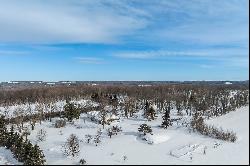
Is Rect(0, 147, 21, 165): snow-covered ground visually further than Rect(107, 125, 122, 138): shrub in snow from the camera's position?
No

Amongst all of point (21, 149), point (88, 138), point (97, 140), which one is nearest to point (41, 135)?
point (88, 138)

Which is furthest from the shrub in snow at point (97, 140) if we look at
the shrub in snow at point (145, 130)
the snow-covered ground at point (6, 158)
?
the snow-covered ground at point (6, 158)

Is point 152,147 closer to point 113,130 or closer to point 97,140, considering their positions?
point 97,140

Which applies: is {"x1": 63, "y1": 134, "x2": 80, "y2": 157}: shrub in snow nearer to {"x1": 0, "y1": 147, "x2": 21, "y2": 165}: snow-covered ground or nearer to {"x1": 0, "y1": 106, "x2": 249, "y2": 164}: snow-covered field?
{"x1": 0, "y1": 106, "x2": 249, "y2": 164}: snow-covered field

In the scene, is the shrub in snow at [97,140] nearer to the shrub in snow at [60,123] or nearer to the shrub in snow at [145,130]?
the shrub in snow at [145,130]

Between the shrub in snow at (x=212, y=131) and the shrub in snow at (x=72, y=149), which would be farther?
the shrub in snow at (x=212, y=131)

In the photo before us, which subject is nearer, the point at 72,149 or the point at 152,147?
the point at 72,149

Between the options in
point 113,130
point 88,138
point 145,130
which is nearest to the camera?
point 88,138

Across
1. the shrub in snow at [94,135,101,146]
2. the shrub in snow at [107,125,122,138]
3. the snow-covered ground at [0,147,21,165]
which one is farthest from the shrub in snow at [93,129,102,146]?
the snow-covered ground at [0,147,21,165]

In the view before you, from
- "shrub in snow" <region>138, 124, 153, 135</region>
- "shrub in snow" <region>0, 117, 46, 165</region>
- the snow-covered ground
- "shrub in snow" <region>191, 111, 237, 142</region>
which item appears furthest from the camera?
"shrub in snow" <region>138, 124, 153, 135</region>

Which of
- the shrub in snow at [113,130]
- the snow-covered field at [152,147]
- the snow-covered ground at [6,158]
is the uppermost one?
the shrub in snow at [113,130]
